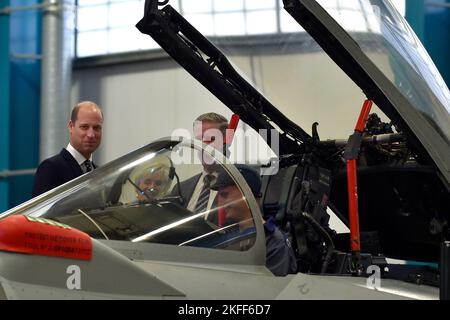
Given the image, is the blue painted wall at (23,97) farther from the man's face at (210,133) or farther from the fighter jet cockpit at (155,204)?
the fighter jet cockpit at (155,204)

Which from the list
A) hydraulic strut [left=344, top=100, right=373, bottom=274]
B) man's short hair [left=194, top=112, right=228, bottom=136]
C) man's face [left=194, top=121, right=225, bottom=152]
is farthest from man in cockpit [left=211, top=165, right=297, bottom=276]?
man's short hair [left=194, top=112, right=228, bottom=136]

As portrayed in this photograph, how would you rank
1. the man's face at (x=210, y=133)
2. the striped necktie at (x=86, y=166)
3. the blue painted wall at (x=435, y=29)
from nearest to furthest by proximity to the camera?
1. the man's face at (x=210, y=133)
2. the striped necktie at (x=86, y=166)
3. the blue painted wall at (x=435, y=29)

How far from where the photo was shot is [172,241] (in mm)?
3186

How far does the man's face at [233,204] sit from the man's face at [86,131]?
66.3 inches

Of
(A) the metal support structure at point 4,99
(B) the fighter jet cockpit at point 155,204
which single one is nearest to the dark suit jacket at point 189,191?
(B) the fighter jet cockpit at point 155,204

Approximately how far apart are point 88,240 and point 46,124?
9.01 metres

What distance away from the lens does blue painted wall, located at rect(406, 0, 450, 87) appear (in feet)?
31.5

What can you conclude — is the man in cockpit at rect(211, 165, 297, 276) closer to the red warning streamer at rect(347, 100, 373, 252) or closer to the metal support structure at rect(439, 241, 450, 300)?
the red warning streamer at rect(347, 100, 373, 252)

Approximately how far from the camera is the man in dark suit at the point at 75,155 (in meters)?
4.76

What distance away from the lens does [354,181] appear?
12.8 ft

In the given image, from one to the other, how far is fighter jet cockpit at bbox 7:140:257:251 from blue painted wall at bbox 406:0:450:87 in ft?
22.2

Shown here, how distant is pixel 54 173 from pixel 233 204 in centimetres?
170
